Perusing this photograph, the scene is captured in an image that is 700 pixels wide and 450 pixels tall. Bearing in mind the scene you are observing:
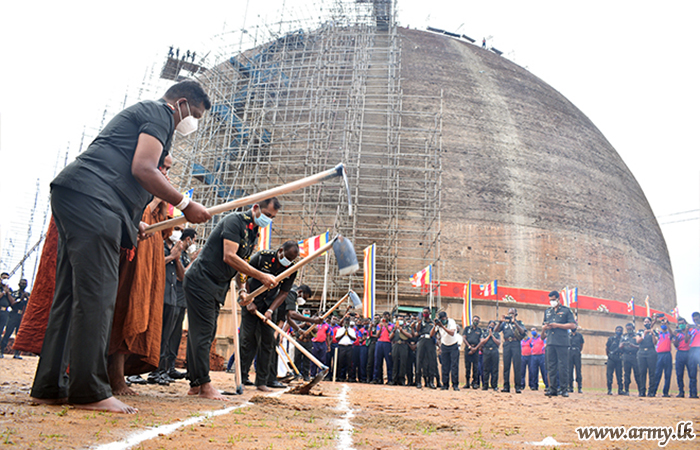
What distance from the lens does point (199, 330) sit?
15.4 ft

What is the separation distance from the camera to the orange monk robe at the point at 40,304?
349 centimetres

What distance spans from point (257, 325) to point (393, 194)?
16909mm

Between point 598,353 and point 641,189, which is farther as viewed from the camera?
point 641,189

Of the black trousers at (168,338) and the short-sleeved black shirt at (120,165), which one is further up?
the short-sleeved black shirt at (120,165)

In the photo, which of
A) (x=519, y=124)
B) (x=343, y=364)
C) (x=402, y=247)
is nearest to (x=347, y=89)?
(x=402, y=247)

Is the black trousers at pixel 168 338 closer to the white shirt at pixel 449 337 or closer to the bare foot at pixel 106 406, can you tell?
the bare foot at pixel 106 406

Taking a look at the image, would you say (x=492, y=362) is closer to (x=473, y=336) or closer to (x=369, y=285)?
(x=473, y=336)

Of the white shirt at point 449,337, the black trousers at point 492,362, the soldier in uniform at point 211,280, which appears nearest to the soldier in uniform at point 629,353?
the black trousers at point 492,362

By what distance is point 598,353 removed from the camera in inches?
875

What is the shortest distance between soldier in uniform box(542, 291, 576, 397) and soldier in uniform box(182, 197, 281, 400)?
22.5ft

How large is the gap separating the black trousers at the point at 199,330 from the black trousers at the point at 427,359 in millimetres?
8905

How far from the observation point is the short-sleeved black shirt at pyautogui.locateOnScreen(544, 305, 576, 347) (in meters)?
9.70

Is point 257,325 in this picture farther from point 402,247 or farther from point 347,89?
point 347,89

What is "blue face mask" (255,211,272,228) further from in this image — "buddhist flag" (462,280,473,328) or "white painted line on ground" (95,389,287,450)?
"buddhist flag" (462,280,473,328)
